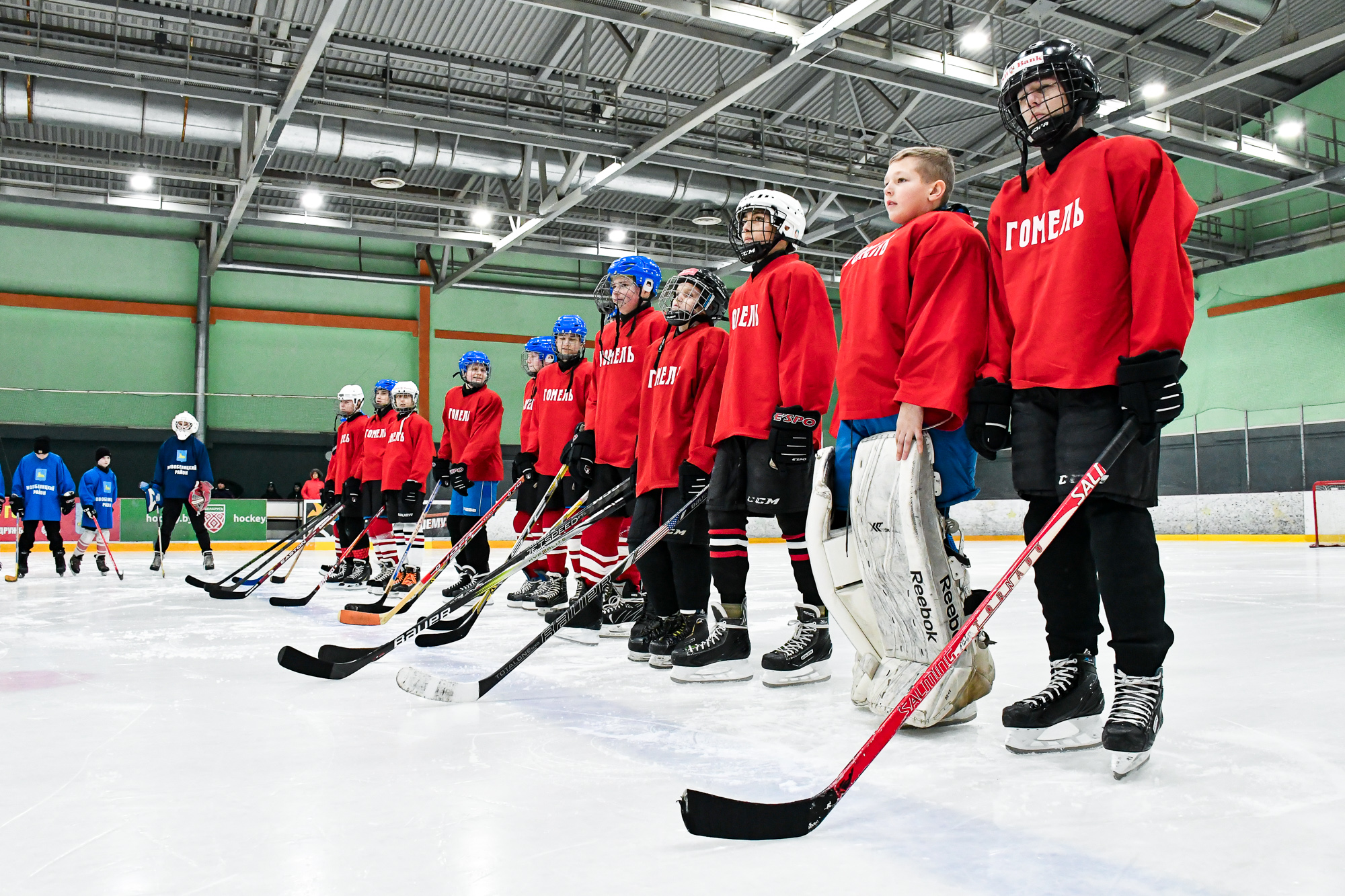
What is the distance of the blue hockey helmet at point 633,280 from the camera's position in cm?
368

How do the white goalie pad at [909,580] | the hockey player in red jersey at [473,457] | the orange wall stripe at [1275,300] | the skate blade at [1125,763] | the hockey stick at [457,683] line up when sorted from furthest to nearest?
the orange wall stripe at [1275,300], the hockey player in red jersey at [473,457], the hockey stick at [457,683], the white goalie pad at [909,580], the skate blade at [1125,763]

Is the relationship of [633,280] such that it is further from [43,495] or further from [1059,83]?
[43,495]

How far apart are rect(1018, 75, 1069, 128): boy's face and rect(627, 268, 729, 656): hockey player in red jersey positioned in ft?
3.84

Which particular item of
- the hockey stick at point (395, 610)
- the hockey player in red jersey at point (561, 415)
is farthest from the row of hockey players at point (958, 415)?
the hockey player in red jersey at point (561, 415)

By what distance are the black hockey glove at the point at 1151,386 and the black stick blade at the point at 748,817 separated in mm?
877

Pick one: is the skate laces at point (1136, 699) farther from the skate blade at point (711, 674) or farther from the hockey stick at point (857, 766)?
the skate blade at point (711, 674)

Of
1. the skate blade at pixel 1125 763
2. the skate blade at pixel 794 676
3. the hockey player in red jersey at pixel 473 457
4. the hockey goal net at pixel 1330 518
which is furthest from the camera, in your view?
the hockey goal net at pixel 1330 518

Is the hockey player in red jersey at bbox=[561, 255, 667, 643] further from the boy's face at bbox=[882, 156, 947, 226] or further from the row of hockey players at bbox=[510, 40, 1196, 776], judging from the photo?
the boy's face at bbox=[882, 156, 947, 226]

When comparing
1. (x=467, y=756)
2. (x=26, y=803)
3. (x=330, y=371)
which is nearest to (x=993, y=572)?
Result: (x=467, y=756)

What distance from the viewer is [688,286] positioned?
3.07m

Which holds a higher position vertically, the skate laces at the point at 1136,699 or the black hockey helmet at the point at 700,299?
the black hockey helmet at the point at 700,299

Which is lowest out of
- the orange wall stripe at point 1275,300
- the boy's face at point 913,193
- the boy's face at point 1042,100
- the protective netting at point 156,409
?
the boy's face at point 913,193

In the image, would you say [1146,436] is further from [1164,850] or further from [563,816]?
[563,816]

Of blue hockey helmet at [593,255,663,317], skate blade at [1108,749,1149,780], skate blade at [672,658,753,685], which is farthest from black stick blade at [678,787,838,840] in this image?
blue hockey helmet at [593,255,663,317]
